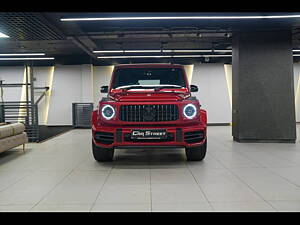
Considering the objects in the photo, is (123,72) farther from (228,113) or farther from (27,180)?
(228,113)

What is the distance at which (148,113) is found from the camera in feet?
16.1

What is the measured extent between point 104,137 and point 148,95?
1.02m

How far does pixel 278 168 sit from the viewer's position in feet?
15.7

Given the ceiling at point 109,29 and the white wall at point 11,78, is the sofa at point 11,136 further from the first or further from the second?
the white wall at point 11,78

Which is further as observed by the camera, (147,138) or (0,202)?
(147,138)

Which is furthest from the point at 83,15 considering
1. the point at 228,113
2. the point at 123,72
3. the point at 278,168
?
the point at 228,113

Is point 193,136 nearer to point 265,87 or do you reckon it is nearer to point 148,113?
point 148,113

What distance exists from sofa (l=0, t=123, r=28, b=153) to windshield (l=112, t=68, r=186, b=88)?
7.80ft

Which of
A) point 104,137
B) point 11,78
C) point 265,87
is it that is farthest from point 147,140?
point 11,78

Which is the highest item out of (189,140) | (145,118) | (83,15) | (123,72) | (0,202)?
(83,15)

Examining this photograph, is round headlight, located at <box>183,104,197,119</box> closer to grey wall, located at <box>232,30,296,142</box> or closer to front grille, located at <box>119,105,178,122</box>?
front grille, located at <box>119,105,178,122</box>

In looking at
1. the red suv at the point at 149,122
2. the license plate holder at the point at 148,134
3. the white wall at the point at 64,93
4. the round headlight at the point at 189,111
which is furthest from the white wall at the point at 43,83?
the round headlight at the point at 189,111
